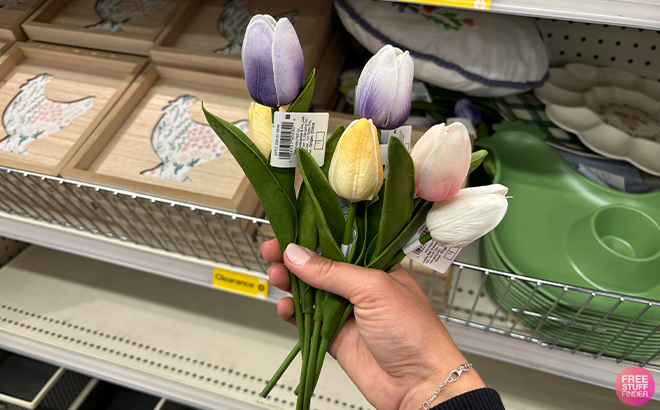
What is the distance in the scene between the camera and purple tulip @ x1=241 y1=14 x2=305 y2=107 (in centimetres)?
31

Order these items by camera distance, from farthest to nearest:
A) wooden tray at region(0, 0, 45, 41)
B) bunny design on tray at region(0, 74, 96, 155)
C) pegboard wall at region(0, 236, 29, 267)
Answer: pegboard wall at region(0, 236, 29, 267) → wooden tray at region(0, 0, 45, 41) → bunny design on tray at region(0, 74, 96, 155)

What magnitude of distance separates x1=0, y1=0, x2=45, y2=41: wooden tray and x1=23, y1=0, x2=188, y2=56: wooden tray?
2cm

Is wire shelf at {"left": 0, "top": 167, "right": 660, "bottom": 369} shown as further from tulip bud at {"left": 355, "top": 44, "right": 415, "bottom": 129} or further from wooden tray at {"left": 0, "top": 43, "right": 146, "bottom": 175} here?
tulip bud at {"left": 355, "top": 44, "right": 415, "bottom": 129}

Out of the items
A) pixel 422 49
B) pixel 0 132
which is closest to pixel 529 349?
pixel 422 49

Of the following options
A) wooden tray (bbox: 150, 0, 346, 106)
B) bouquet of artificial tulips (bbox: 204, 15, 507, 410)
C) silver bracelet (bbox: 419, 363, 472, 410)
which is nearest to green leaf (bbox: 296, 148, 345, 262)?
bouquet of artificial tulips (bbox: 204, 15, 507, 410)

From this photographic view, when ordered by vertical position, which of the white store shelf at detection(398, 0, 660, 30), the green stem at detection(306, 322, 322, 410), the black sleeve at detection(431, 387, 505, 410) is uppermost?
the white store shelf at detection(398, 0, 660, 30)

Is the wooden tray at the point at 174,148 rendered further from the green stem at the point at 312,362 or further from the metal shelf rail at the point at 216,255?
the green stem at the point at 312,362

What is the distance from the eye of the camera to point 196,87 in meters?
0.81

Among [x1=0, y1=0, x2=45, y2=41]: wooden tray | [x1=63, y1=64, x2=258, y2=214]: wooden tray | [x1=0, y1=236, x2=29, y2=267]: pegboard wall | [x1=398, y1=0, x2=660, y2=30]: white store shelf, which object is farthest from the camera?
[x1=0, y1=236, x2=29, y2=267]: pegboard wall

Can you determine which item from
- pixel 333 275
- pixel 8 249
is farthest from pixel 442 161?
pixel 8 249

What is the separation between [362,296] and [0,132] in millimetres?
761

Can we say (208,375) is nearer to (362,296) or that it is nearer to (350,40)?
(362,296)

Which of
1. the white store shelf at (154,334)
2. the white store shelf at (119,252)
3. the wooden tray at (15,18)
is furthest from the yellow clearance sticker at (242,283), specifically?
the wooden tray at (15,18)

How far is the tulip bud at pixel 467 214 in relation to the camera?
0.31 m
